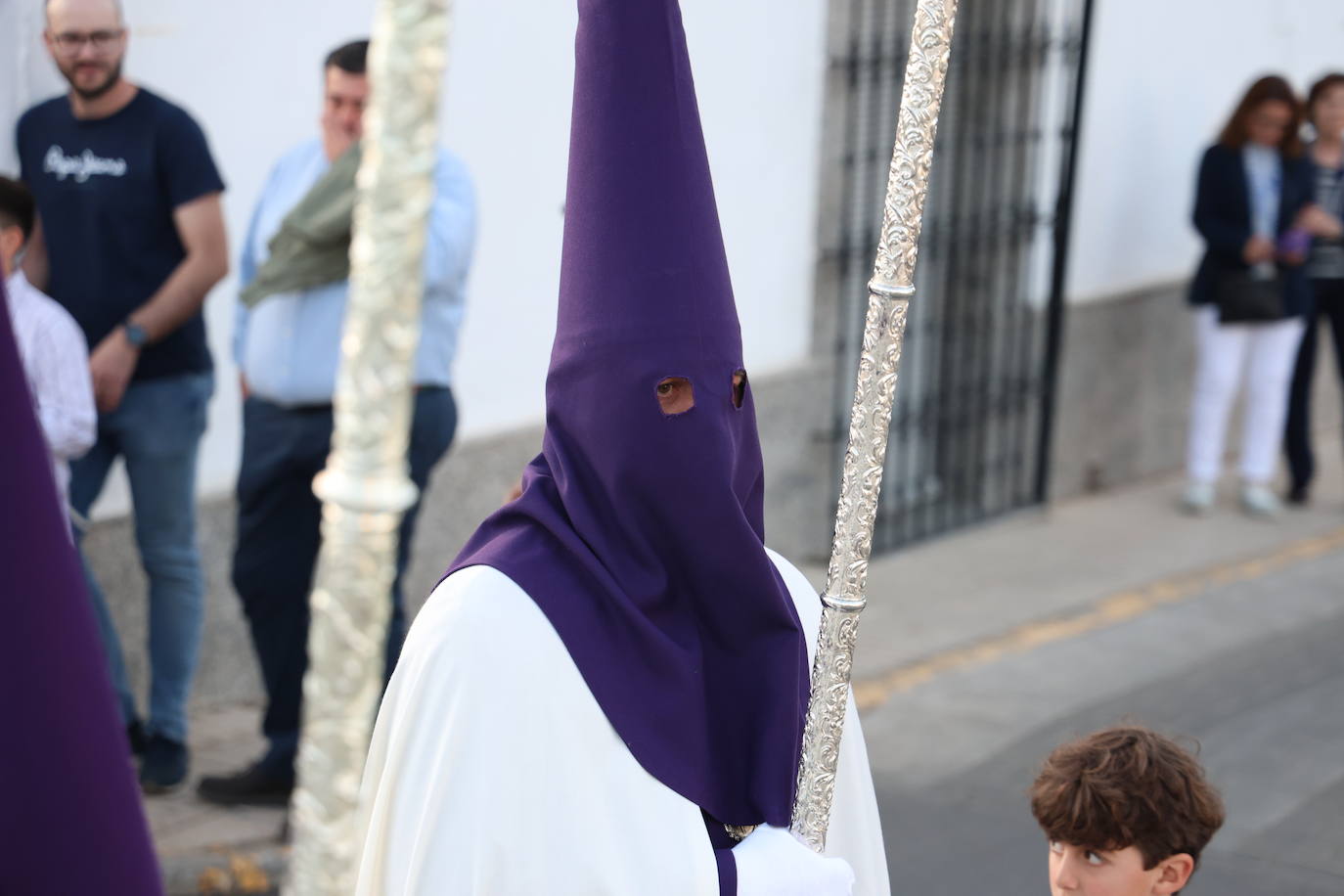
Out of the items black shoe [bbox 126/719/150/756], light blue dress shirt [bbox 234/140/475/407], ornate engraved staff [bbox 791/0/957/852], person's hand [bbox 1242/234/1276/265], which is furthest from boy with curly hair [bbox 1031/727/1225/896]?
person's hand [bbox 1242/234/1276/265]

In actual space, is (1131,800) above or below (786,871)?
below

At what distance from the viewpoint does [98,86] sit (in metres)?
4.61

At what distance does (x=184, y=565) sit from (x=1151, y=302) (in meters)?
5.89

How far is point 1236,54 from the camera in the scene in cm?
951

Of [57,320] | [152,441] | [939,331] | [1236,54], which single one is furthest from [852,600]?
[1236,54]

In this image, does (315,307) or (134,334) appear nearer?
(315,307)

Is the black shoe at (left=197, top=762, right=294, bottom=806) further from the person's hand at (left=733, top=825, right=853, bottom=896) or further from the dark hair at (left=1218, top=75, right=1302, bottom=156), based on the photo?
the dark hair at (left=1218, top=75, right=1302, bottom=156)

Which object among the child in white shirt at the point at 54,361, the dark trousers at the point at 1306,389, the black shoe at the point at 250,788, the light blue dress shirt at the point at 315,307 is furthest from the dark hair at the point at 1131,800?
the dark trousers at the point at 1306,389

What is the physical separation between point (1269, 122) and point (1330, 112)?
366 mm

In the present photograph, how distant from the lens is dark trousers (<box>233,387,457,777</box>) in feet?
15.0

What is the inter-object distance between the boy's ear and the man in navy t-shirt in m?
3.12

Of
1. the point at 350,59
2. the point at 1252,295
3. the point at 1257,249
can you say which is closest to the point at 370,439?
the point at 350,59

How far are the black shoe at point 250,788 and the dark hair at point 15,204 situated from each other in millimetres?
1532

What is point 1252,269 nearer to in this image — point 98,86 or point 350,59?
point 350,59
